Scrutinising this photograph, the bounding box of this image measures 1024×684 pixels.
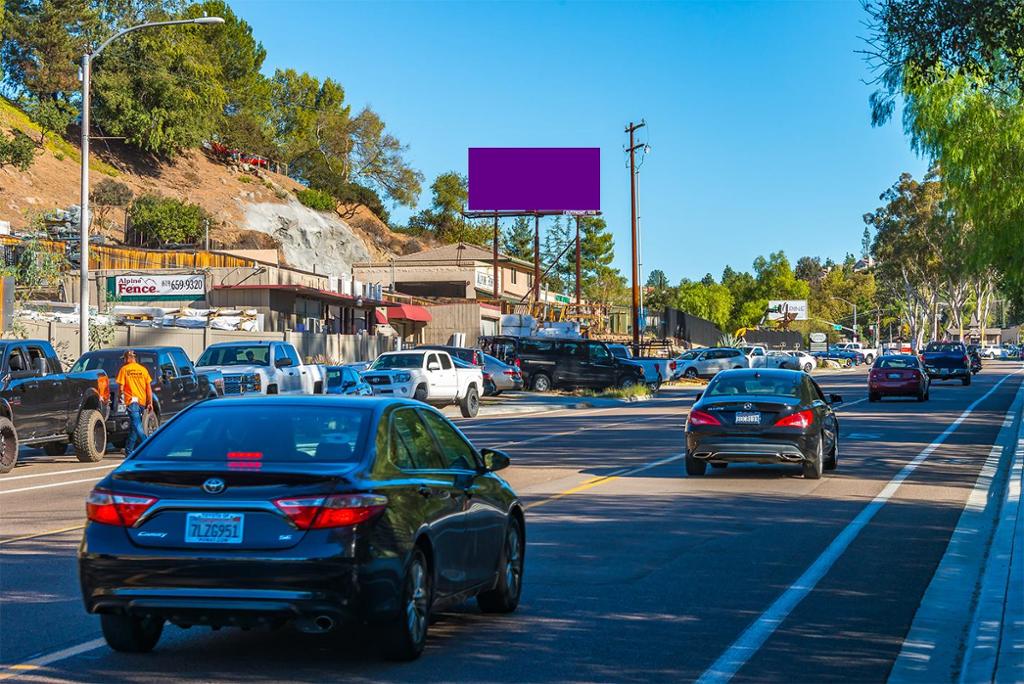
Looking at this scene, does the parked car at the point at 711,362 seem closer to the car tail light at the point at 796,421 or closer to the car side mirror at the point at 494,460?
the car tail light at the point at 796,421

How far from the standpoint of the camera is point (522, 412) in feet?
134

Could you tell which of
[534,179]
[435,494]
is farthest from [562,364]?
[435,494]

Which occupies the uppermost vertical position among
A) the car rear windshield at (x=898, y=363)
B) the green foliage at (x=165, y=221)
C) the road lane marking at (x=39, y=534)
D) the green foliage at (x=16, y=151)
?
the green foliage at (x=16, y=151)

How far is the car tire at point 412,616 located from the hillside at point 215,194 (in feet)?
247

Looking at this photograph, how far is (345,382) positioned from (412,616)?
28.0m

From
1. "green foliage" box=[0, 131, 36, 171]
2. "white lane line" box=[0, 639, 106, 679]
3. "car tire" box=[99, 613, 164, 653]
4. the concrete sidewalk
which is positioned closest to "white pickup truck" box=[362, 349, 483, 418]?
the concrete sidewalk

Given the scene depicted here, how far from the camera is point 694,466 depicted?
19609 mm

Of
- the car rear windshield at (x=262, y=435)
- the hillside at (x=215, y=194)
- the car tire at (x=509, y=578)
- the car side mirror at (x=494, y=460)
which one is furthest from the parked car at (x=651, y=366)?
the car rear windshield at (x=262, y=435)

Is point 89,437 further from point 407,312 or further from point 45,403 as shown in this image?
point 407,312

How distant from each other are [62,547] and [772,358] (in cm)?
5836

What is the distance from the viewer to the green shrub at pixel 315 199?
10900 centimetres

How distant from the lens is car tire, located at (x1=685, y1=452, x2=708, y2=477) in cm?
1952

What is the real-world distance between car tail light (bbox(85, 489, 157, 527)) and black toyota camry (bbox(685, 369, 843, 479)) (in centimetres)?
1281

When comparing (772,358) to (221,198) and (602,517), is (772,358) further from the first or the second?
(602,517)
